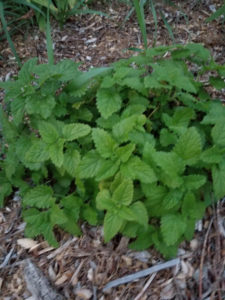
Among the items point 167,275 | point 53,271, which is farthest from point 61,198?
point 167,275

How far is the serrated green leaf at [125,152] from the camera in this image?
5.22 ft

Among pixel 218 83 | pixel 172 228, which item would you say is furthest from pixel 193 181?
pixel 218 83

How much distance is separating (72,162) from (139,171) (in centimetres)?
36

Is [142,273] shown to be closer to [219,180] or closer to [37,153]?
[219,180]

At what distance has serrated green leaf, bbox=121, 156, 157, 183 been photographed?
154 centimetres

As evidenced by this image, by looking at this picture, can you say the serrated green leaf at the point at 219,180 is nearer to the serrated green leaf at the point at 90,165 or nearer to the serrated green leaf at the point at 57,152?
the serrated green leaf at the point at 90,165

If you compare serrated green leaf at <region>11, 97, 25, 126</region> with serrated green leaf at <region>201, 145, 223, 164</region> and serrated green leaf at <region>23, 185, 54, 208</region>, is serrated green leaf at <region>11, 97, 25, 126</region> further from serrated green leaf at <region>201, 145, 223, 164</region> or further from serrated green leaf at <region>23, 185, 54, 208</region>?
serrated green leaf at <region>201, 145, 223, 164</region>

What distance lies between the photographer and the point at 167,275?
166 centimetres

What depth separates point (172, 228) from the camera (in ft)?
5.10

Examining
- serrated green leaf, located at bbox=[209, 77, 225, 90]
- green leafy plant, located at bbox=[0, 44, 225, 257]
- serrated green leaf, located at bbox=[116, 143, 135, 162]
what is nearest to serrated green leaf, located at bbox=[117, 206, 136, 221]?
green leafy plant, located at bbox=[0, 44, 225, 257]

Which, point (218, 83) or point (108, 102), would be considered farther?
point (218, 83)

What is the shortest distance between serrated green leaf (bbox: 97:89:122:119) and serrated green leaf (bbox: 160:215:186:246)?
1.91 feet

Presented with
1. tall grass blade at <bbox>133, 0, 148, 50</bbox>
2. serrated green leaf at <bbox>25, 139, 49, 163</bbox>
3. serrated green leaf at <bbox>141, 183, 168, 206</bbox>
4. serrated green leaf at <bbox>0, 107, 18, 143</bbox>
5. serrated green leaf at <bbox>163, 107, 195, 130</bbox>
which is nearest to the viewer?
serrated green leaf at <bbox>141, 183, 168, 206</bbox>

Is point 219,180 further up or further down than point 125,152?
further down
